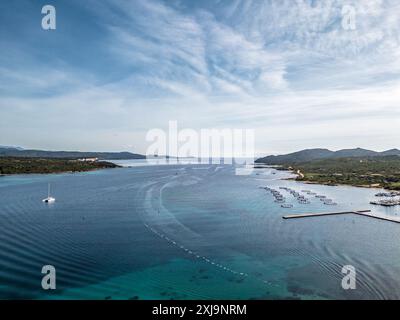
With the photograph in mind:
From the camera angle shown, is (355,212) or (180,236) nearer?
(180,236)

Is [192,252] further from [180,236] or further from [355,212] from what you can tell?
[355,212]

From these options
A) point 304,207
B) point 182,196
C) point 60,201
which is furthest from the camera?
point 182,196

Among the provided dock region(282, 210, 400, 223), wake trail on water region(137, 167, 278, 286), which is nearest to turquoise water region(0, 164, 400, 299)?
wake trail on water region(137, 167, 278, 286)

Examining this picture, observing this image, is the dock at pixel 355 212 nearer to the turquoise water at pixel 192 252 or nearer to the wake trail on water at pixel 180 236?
the turquoise water at pixel 192 252

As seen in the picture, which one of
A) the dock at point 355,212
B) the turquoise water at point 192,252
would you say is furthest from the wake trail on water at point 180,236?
the dock at point 355,212

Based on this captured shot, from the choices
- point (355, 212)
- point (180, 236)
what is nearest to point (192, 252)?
point (180, 236)
